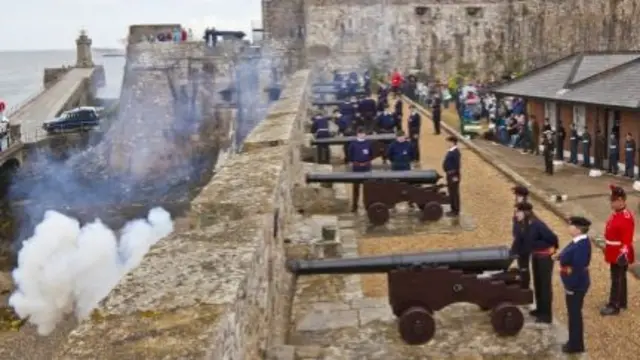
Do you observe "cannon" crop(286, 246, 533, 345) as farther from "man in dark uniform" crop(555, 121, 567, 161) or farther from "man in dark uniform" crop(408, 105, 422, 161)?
"man in dark uniform" crop(555, 121, 567, 161)

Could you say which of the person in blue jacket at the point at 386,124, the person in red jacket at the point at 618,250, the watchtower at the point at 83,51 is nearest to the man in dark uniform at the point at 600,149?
the person in blue jacket at the point at 386,124

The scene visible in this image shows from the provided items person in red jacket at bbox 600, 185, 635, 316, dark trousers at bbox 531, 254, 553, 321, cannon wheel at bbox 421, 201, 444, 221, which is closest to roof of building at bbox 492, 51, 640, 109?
cannon wheel at bbox 421, 201, 444, 221

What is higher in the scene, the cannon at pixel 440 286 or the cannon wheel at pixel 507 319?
the cannon at pixel 440 286

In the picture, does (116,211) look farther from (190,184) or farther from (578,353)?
(578,353)

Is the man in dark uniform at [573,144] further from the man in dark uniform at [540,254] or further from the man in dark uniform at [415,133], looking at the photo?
the man in dark uniform at [540,254]

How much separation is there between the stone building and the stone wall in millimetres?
26463

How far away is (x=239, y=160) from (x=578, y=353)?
3.77 meters

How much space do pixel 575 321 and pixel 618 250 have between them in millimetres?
1279

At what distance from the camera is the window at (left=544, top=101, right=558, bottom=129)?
17875 mm

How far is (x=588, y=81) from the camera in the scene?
655 inches

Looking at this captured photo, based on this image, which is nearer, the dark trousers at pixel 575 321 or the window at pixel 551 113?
the dark trousers at pixel 575 321

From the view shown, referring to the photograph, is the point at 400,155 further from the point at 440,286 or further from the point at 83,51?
the point at 83,51

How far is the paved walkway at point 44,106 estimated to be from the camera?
36.2 metres

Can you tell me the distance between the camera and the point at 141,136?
34.0 metres
